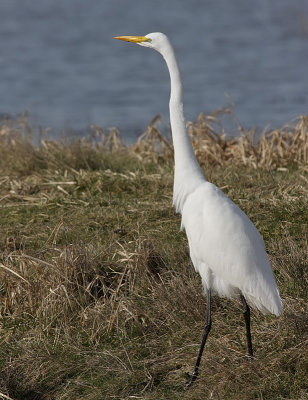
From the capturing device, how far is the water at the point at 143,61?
1291 centimetres

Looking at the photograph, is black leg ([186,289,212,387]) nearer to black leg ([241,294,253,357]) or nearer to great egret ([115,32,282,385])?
great egret ([115,32,282,385])

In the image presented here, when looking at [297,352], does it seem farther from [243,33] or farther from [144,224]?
[243,33]

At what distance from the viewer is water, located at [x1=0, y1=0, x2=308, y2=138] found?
12914mm

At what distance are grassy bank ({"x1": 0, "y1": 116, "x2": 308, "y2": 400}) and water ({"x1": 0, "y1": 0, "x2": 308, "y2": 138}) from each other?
329cm

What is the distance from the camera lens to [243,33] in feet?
63.0

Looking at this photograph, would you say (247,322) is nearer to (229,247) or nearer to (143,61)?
(229,247)

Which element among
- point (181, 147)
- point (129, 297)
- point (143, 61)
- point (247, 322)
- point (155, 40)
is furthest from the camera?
point (143, 61)

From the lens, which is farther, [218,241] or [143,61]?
[143,61]

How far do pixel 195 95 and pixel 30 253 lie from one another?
908 cm

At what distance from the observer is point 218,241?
13.3 feet

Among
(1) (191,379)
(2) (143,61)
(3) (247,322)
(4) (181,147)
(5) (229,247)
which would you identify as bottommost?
(2) (143,61)

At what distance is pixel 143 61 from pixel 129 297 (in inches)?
500

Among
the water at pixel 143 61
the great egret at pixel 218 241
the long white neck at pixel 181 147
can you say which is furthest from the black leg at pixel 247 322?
the water at pixel 143 61

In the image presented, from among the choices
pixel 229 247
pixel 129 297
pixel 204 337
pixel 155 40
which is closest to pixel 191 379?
pixel 204 337
